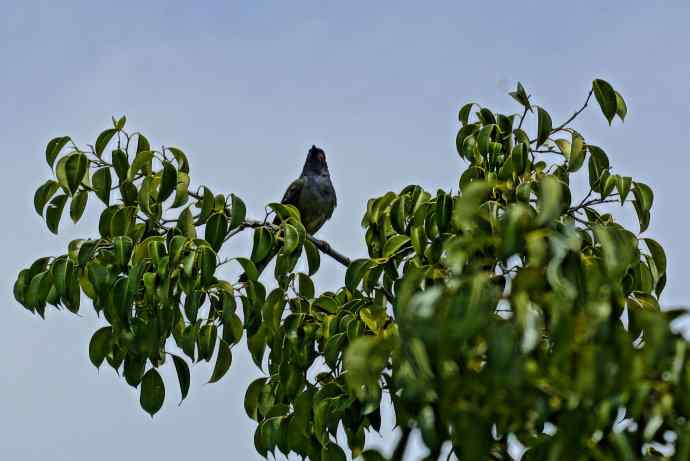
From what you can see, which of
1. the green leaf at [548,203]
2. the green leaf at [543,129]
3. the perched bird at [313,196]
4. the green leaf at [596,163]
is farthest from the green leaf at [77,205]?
the perched bird at [313,196]

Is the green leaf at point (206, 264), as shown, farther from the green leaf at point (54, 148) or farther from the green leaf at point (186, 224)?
the green leaf at point (54, 148)

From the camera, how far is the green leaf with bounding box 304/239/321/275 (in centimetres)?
485

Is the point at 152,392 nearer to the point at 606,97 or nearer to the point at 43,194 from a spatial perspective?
the point at 43,194

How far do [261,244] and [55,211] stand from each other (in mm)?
785

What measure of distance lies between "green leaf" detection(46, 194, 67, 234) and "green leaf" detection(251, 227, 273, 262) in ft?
2.39

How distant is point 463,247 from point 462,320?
0.97 feet

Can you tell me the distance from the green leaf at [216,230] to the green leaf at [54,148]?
63 centimetres

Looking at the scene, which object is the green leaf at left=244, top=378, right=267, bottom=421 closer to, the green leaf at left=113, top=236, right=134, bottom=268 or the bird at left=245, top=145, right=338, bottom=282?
the green leaf at left=113, top=236, right=134, bottom=268

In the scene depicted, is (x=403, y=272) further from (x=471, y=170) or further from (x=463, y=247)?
(x=463, y=247)

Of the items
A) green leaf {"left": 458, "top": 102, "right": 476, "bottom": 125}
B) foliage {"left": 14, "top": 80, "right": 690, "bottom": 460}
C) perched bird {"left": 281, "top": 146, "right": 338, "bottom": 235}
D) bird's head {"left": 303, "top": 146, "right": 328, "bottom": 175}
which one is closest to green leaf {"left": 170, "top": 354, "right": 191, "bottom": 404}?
foliage {"left": 14, "top": 80, "right": 690, "bottom": 460}

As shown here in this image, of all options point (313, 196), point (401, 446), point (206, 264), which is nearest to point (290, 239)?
point (206, 264)

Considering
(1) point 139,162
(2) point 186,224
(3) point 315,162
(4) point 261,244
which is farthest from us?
(3) point 315,162

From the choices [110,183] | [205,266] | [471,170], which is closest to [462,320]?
[205,266]

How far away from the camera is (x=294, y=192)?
32.3ft
